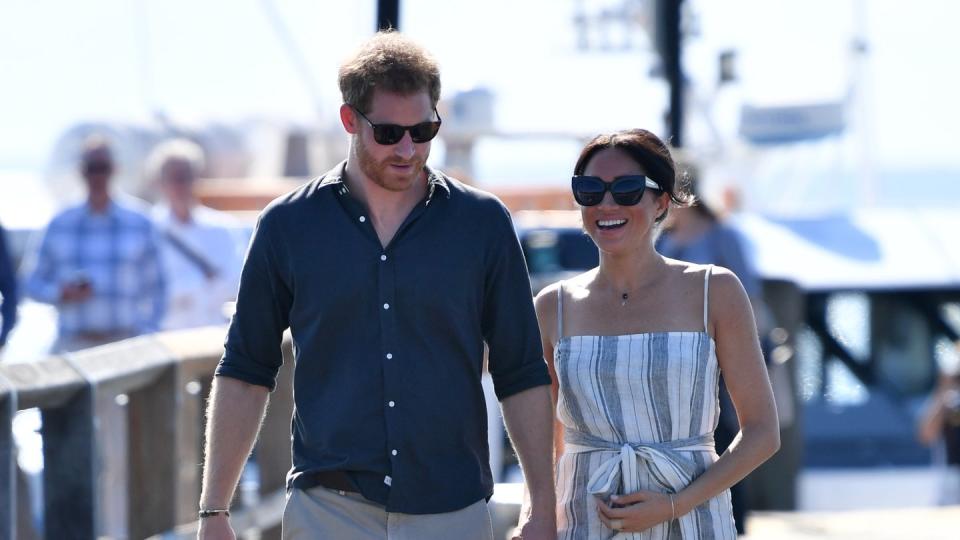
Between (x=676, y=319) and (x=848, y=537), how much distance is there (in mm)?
5016

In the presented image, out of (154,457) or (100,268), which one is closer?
(154,457)

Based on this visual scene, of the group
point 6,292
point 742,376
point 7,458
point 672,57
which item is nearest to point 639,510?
point 742,376

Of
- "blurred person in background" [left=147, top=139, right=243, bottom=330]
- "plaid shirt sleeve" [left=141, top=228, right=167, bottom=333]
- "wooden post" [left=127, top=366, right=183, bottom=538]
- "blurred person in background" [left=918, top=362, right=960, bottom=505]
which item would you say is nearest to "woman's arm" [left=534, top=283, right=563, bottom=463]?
"wooden post" [left=127, top=366, right=183, bottom=538]

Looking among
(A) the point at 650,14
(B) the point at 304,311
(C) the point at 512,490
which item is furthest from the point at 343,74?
(A) the point at 650,14

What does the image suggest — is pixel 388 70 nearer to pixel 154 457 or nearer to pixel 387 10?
pixel 154 457

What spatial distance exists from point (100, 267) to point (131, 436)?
2081 millimetres

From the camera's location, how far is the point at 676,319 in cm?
411

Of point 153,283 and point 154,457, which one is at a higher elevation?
point 153,283

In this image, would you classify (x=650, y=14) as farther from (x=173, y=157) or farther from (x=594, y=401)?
(x=594, y=401)

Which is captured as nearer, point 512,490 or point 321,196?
point 321,196

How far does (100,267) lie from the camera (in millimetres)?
8570

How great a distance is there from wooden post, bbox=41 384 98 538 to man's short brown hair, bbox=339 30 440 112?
75.9 inches

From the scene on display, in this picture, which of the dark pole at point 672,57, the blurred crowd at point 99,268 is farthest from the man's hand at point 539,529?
the dark pole at point 672,57

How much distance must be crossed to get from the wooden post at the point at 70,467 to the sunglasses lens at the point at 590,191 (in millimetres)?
2071
